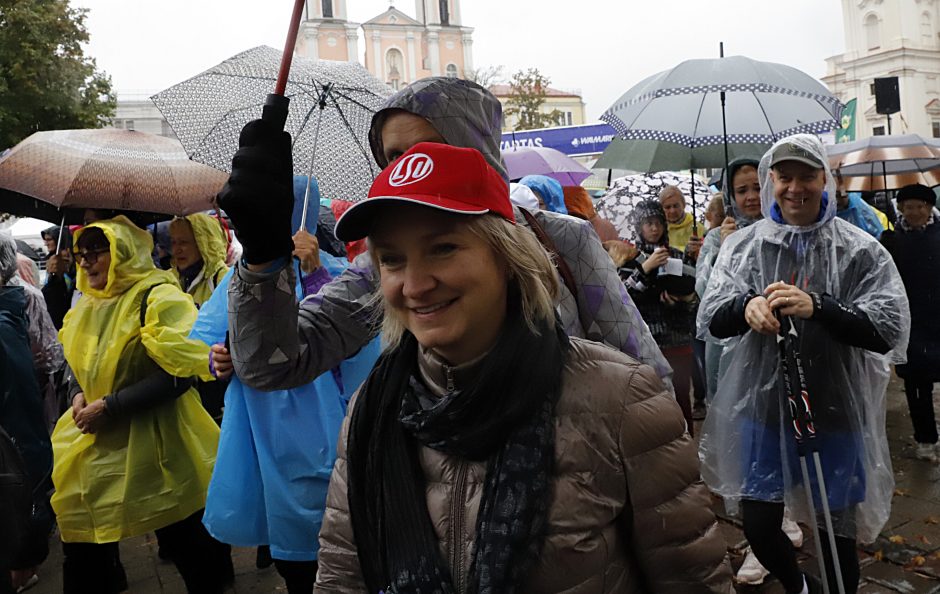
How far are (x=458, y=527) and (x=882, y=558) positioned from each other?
11.0 feet

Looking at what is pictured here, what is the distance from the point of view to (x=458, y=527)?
1.39 meters

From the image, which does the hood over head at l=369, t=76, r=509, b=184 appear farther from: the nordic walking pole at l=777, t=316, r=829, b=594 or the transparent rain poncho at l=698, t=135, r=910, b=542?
the transparent rain poncho at l=698, t=135, r=910, b=542

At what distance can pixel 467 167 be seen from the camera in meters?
1.39

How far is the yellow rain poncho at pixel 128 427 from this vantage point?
3.22 metres

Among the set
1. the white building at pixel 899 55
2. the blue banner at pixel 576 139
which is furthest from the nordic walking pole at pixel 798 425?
the white building at pixel 899 55

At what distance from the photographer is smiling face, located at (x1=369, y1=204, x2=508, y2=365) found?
138 cm

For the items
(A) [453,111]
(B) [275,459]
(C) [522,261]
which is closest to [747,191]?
(A) [453,111]

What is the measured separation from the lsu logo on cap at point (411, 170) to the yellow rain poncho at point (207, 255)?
3.65m

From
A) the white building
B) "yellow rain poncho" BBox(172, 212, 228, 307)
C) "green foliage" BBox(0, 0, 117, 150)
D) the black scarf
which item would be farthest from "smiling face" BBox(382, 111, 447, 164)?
the white building

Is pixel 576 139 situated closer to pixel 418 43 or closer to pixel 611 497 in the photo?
pixel 611 497

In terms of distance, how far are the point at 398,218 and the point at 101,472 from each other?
2.55 meters

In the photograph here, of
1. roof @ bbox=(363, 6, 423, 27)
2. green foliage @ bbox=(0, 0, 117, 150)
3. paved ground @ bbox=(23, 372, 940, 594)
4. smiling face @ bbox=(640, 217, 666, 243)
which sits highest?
roof @ bbox=(363, 6, 423, 27)

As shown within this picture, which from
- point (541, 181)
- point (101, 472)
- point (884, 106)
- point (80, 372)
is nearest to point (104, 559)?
point (101, 472)

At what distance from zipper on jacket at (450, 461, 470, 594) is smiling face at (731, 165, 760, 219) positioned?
3268 millimetres
